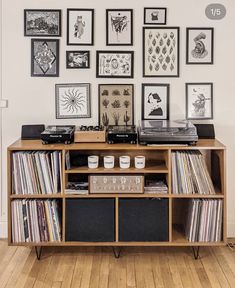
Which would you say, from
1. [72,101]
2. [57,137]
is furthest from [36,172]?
[72,101]

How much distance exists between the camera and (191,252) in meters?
3.23

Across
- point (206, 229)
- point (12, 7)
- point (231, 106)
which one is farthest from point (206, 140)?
point (12, 7)

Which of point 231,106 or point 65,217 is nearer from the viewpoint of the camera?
point 65,217

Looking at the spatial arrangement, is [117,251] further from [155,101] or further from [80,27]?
[80,27]

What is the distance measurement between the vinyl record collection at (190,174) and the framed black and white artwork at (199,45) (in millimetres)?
797

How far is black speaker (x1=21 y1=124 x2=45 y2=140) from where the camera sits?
334cm

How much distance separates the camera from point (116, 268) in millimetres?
2965

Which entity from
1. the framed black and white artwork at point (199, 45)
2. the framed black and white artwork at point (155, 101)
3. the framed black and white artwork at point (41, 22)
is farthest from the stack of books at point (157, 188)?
the framed black and white artwork at point (41, 22)

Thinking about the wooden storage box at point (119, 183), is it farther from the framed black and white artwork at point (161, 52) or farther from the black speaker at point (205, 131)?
the framed black and white artwork at point (161, 52)

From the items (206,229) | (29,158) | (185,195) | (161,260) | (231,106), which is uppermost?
(231,106)

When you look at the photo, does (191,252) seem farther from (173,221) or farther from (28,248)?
(28,248)

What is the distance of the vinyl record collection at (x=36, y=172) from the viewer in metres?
3.04

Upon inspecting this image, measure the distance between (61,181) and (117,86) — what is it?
892 mm

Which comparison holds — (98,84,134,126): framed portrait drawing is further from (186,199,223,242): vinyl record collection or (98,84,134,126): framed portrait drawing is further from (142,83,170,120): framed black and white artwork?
(186,199,223,242): vinyl record collection
